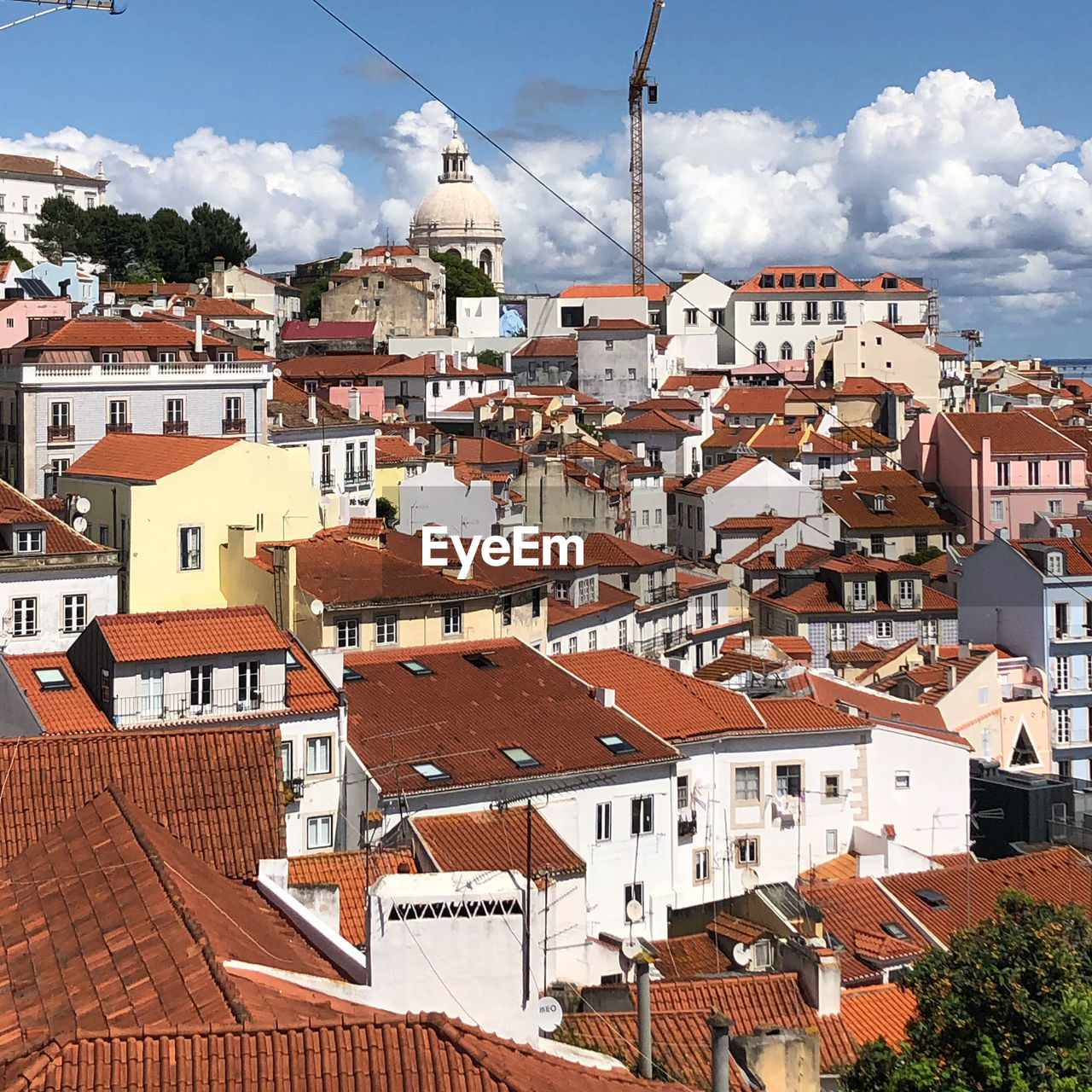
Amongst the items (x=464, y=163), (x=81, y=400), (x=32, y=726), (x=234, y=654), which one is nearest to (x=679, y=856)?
(x=234, y=654)

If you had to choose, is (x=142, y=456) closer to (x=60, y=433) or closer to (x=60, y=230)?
(x=60, y=433)

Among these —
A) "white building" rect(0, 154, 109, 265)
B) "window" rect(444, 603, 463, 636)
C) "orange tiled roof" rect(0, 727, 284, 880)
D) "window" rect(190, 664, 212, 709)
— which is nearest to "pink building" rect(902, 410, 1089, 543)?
"window" rect(444, 603, 463, 636)

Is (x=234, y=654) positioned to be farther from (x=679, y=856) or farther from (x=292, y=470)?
(x=292, y=470)

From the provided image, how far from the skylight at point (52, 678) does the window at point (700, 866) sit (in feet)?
31.8

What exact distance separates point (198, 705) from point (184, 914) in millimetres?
14328

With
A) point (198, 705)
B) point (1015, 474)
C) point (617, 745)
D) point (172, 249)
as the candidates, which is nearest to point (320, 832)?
point (198, 705)

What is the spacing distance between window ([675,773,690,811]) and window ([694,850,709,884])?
2.45ft

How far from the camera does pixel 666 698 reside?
28.2 m

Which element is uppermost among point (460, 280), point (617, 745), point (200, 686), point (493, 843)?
point (460, 280)

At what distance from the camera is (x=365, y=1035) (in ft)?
23.7

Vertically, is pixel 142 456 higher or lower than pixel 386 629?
higher

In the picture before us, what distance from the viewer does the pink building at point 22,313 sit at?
155 ft

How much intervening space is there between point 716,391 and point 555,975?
66619 mm
